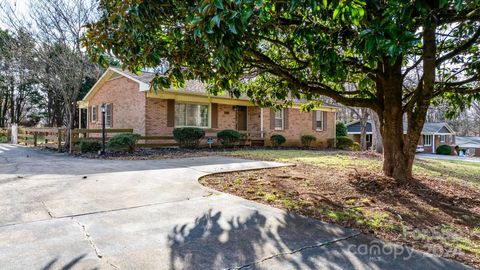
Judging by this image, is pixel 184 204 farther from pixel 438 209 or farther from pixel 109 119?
pixel 109 119

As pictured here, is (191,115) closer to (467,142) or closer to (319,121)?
(319,121)

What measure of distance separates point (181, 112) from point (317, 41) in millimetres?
12707

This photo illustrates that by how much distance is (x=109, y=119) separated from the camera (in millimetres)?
19156

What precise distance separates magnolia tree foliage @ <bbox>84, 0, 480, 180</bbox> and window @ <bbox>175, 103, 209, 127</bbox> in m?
8.87

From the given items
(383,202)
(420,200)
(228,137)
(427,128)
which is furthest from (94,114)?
(427,128)

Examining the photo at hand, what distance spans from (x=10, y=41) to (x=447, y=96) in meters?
18.2

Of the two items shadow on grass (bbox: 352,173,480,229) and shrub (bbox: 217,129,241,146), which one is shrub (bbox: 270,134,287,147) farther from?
shadow on grass (bbox: 352,173,480,229)

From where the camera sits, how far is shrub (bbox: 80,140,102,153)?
43.1ft

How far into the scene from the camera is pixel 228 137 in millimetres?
16812

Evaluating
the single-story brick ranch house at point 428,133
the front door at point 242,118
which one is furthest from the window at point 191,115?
the single-story brick ranch house at point 428,133

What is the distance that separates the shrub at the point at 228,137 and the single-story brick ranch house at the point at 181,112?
0.85 m

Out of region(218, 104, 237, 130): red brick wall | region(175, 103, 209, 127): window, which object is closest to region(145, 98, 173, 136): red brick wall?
region(175, 103, 209, 127): window

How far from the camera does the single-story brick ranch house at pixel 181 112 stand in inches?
622

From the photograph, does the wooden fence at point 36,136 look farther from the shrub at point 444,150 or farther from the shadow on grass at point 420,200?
the shrub at point 444,150
